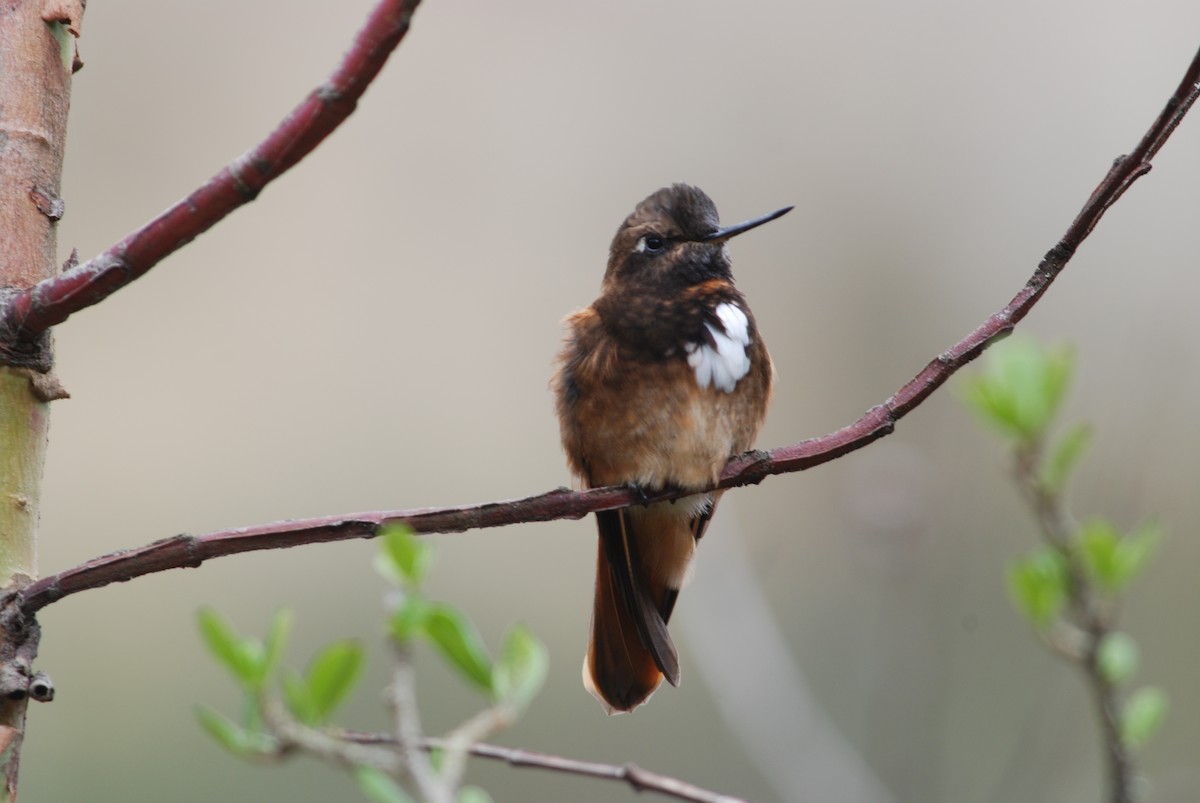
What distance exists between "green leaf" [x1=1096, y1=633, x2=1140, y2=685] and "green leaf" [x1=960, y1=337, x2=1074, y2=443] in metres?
0.36

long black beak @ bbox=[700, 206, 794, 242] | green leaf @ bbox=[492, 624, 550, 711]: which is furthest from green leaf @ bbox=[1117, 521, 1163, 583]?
green leaf @ bbox=[492, 624, 550, 711]

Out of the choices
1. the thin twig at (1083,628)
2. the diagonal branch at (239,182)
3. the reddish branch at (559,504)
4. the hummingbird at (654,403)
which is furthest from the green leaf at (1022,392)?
the diagonal branch at (239,182)

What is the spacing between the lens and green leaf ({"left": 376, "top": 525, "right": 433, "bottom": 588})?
5.39 feet

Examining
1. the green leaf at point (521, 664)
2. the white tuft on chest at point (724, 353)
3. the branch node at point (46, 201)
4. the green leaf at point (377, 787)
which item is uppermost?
the white tuft on chest at point (724, 353)

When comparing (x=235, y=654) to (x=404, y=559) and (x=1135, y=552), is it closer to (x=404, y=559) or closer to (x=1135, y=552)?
(x=404, y=559)

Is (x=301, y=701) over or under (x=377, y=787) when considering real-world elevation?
→ over

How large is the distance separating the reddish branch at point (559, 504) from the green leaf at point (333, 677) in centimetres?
43

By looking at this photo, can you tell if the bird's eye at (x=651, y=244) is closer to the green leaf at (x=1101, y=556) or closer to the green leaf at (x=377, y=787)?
the green leaf at (x=1101, y=556)

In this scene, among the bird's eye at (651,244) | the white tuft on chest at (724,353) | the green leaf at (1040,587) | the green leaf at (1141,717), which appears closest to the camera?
the green leaf at (1141,717)

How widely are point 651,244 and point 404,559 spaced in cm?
138

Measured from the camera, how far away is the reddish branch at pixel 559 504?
1245mm

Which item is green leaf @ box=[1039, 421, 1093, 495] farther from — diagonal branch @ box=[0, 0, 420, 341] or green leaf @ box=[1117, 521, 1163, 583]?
diagonal branch @ box=[0, 0, 420, 341]

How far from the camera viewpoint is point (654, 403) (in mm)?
2520

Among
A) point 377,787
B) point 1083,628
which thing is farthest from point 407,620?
point 1083,628
